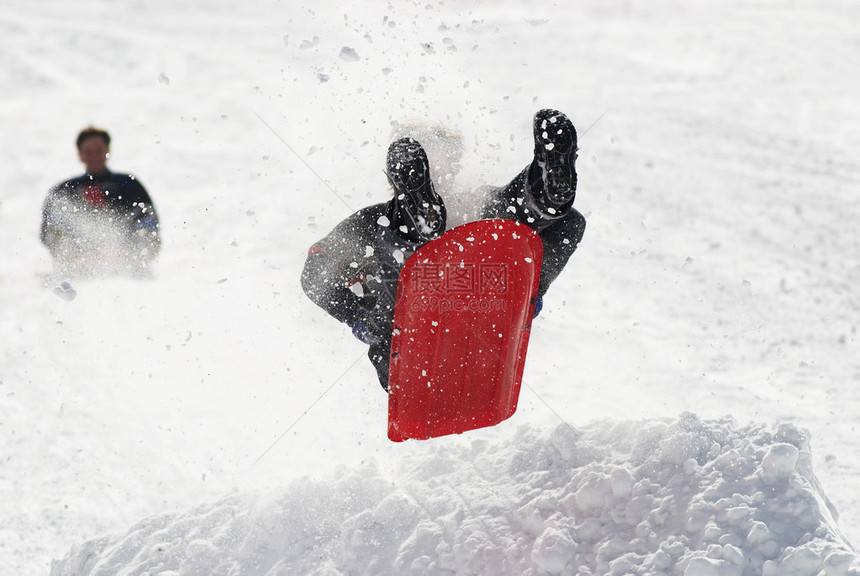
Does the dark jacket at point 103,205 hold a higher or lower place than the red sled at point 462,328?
lower

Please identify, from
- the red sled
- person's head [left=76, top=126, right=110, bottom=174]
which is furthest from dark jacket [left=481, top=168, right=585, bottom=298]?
person's head [left=76, top=126, right=110, bottom=174]

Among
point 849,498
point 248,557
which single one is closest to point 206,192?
point 248,557

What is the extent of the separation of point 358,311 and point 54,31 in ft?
33.2

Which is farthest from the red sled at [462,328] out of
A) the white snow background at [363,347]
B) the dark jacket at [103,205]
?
the dark jacket at [103,205]

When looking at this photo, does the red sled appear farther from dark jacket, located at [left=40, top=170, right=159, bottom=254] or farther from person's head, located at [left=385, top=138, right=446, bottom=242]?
dark jacket, located at [left=40, top=170, right=159, bottom=254]

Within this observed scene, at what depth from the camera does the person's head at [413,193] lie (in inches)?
114

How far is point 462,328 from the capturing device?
3.39 meters

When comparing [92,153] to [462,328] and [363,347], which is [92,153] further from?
[462,328]

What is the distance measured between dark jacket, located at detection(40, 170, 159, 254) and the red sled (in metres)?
2.96

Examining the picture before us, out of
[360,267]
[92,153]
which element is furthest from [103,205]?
[360,267]

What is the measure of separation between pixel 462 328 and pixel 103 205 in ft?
10.9

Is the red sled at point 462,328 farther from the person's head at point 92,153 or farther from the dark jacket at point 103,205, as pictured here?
the person's head at point 92,153

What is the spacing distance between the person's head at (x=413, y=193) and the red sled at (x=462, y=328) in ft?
0.67

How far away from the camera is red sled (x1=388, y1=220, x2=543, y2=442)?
129 inches
